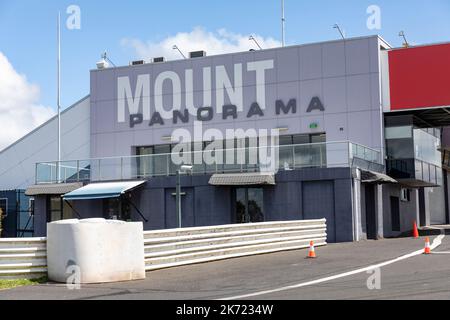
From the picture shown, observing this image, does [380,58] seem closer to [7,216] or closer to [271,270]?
[271,270]

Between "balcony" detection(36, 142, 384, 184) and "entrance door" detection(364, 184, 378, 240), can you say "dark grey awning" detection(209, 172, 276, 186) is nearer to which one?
"balcony" detection(36, 142, 384, 184)

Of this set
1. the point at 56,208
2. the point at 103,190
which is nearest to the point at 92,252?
the point at 103,190

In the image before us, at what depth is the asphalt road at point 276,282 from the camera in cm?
1170

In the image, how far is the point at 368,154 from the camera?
30.3 metres

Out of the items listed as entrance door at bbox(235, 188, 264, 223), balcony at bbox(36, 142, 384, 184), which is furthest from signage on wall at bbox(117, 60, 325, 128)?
entrance door at bbox(235, 188, 264, 223)

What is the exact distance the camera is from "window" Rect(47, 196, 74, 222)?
3303 centimetres

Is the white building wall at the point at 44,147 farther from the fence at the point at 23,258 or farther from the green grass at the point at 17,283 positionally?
the green grass at the point at 17,283

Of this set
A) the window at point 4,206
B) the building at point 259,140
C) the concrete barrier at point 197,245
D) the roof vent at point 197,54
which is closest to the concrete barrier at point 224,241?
the concrete barrier at point 197,245

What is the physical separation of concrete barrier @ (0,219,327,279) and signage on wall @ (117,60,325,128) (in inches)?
419

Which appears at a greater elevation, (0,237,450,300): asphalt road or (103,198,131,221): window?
(103,198,131,221): window
